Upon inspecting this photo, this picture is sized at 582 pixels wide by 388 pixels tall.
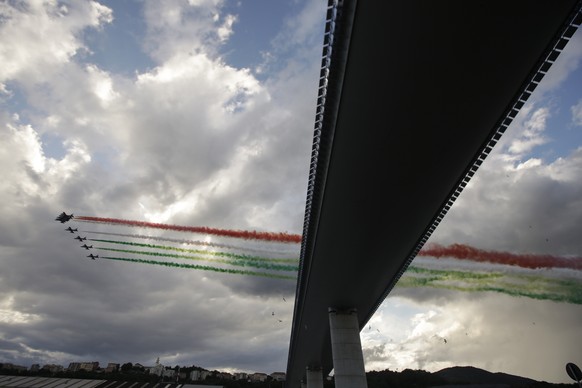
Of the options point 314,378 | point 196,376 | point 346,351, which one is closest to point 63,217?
point 346,351

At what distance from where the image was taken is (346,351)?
4175 cm

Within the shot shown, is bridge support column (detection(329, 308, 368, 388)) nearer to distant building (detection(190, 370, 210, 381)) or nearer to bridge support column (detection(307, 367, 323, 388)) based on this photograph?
bridge support column (detection(307, 367, 323, 388))

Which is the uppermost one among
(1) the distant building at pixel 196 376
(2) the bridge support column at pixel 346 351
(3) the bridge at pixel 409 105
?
(1) the distant building at pixel 196 376

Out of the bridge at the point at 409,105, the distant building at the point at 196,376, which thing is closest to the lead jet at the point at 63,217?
the bridge at the point at 409,105

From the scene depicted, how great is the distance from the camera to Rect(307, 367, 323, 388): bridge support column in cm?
7944

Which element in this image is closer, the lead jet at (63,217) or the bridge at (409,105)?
the bridge at (409,105)

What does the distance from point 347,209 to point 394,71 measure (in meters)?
12.0

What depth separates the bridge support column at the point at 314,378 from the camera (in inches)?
3127

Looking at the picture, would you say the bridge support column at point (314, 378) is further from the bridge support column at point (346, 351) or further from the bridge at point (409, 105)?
the bridge at point (409, 105)

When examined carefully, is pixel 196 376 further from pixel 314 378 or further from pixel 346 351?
pixel 346 351

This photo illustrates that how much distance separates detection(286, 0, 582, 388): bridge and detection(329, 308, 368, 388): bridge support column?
1206 cm

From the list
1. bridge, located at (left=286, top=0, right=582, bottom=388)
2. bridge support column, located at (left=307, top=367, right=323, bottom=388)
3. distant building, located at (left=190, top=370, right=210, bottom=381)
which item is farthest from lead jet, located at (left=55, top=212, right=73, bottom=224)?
distant building, located at (left=190, top=370, right=210, bottom=381)

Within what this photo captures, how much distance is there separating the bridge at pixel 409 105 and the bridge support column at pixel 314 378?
5658 centimetres

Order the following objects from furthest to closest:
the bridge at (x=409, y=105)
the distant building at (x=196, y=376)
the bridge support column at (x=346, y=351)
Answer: the distant building at (x=196, y=376) → the bridge support column at (x=346, y=351) → the bridge at (x=409, y=105)
